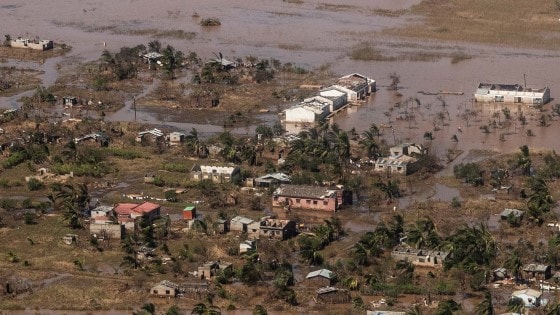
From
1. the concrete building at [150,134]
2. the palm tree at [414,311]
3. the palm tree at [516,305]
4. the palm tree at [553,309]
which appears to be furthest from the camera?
the concrete building at [150,134]

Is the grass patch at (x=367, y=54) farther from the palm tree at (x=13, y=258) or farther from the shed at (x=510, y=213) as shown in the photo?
the palm tree at (x=13, y=258)

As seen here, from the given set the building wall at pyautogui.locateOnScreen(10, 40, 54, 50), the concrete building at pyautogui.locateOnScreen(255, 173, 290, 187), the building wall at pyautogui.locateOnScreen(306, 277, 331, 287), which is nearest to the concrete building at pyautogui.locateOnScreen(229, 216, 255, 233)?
the concrete building at pyautogui.locateOnScreen(255, 173, 290, 187)

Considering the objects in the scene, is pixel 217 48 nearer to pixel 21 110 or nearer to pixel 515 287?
pixel 21 110

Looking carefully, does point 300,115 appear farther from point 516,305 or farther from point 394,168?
point 516,305

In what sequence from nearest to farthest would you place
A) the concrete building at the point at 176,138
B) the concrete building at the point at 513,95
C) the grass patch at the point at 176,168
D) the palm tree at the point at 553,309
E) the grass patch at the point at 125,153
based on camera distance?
the palm tree at the point at 553,309 → the grass patch at the point at 176,168 → the grass patch at the point at 125,153 → the concrete building at the point at 176,138 → the concrete building at the point at 513,95

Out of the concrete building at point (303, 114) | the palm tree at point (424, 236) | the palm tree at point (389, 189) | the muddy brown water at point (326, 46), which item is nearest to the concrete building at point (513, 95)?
the muddy brown water at point (326, 46)

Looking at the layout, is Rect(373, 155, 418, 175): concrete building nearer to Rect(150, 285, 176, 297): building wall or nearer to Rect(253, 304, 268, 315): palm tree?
Rect(150, 285, 176, 297): building wall
